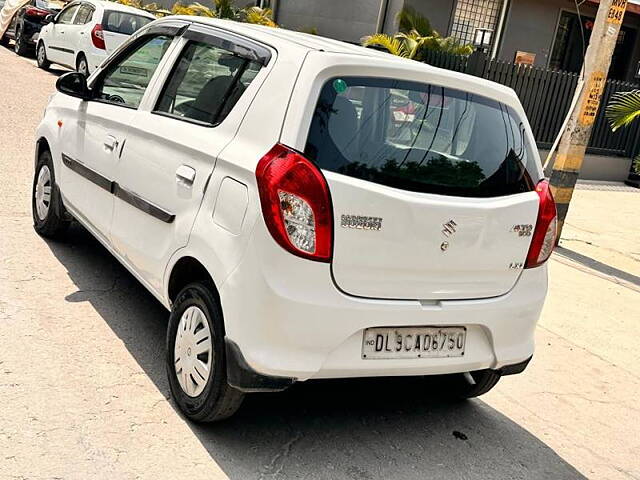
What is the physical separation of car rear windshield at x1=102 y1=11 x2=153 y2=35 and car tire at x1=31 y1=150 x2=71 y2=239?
33.0ft

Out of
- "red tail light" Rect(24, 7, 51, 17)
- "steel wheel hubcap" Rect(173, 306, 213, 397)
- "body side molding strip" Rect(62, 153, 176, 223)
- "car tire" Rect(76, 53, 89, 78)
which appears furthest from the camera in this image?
"red tail light" Rect(24, 7, 51, 17)

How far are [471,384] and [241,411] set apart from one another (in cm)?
127

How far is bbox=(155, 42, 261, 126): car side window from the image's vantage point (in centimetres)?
376

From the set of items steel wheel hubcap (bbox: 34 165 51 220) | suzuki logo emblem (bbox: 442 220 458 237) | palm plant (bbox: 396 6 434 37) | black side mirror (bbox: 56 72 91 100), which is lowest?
steel wheel hubcap (bbox: 34 165 51 220)

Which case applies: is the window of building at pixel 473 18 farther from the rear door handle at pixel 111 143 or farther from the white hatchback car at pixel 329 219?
the white hatchback car at pixel 329 219

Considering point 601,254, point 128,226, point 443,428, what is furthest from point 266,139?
point 601,254

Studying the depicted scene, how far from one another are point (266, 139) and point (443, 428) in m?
1.81

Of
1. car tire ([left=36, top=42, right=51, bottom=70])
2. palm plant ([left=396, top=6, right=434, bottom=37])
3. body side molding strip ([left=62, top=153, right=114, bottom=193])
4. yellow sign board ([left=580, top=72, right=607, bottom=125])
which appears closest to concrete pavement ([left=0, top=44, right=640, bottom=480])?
body side molding strip ([left=62, top=153, right=114, bottom=193])

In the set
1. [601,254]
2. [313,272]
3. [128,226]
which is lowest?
[601,254]

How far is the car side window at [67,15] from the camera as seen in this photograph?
1639 centimetres

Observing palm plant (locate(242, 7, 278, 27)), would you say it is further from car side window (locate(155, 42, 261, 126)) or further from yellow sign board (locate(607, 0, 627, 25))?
car side window (locate(155, 42, 261, 126))

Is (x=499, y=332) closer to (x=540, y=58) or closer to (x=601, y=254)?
(x=601, y=254)

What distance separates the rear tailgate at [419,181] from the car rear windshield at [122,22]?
41.7 ft

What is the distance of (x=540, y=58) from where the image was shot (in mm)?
19922
